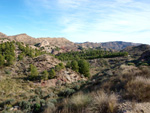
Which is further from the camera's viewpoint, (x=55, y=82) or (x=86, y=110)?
(x=55, y=82)

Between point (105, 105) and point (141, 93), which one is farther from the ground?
point (141, 93)

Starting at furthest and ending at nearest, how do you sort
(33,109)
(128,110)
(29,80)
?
(29,80) < (33,109) < (128,110)

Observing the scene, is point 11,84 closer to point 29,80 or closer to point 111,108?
point 29,80

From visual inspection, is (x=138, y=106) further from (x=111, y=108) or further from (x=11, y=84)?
(x=11, y=84)

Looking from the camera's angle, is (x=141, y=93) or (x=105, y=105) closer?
(x=105, y=105)

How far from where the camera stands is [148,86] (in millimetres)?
4285

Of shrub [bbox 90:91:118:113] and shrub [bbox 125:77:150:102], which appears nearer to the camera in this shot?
shrub [bbox 90:91:118:113]

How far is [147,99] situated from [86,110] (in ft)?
8.00

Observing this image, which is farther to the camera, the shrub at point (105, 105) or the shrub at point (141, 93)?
the shrub at point (141, 93)

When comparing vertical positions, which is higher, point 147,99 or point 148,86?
point 148,86

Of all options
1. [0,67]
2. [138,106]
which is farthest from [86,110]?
[0,67]

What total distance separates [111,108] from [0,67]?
110 feet

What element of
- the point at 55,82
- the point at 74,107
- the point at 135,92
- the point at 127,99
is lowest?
the point at 55,82

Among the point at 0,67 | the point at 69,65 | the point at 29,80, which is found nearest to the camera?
the point at 29,80
